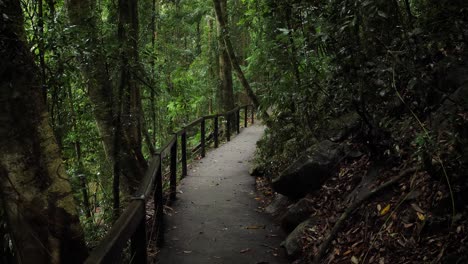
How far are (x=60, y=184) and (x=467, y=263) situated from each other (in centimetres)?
327

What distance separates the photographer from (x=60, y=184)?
136 inches

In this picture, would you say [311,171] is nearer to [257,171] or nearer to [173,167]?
[173,167]

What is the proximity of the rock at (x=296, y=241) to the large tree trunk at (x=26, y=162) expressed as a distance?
2.79m

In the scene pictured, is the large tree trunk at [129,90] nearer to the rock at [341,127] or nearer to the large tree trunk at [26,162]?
the large tree trunk at [26,162]

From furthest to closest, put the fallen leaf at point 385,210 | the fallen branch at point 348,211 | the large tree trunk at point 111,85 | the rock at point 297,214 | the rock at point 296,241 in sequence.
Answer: the rock at point 297,214 < the large tree trunk at point 111,85 < the rock at point 296,241 < the fallen branch at point 348,211 < the fallen leaf at point 385,210

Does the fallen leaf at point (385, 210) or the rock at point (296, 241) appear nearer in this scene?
the fallen leaf at point (385, 210)

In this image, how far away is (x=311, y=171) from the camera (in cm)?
625

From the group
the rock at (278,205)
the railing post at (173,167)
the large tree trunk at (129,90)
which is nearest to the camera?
the large tree trunk at (129,90)

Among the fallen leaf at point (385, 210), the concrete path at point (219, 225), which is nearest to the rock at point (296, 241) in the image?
the concrete path at point (219, 225)

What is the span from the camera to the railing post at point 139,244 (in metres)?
3.83

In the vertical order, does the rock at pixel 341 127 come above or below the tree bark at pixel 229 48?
below

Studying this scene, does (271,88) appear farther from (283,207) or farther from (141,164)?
(141,164)

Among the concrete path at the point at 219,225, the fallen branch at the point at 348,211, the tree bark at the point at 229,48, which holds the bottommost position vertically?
the concrete path at the point at 219,225

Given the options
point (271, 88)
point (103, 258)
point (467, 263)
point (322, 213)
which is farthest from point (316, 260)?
point (271, 88)
